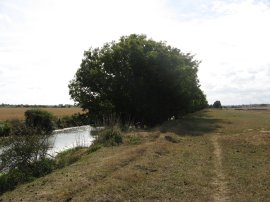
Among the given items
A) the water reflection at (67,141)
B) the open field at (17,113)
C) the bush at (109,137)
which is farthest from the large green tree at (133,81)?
the open field at (17,113)

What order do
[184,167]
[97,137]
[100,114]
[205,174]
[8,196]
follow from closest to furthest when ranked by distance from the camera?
[8,196]
[205,174]
[184,167]
[97,137]
[100,114]

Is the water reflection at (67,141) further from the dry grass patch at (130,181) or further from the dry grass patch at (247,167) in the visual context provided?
the dry grass patch at (247,167)

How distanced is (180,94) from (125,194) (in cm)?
3328

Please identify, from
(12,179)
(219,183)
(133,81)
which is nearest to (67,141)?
(133,81)

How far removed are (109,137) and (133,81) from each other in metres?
16.9

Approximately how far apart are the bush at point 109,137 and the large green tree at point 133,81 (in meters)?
13.8

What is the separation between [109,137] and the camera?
25797mm

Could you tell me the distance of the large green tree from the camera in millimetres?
42062

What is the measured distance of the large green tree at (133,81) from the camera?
4206 cm

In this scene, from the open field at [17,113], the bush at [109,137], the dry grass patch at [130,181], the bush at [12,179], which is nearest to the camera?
the dry grass patch at [130,181]

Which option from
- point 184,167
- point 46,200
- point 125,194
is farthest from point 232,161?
point 46,200

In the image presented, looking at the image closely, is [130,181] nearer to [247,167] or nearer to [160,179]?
[160,179]

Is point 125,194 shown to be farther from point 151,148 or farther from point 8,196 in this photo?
point 151,148

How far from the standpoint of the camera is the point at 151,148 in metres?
21.1
